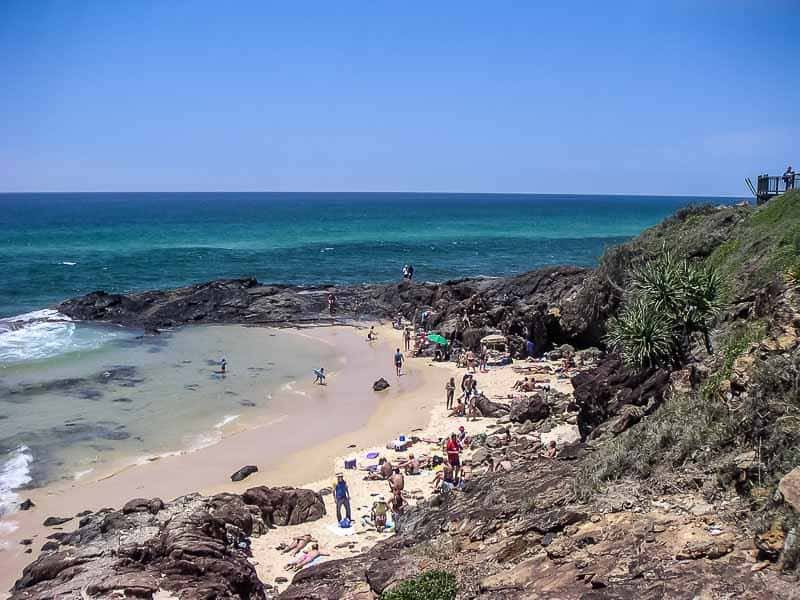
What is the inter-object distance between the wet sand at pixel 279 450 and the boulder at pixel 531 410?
3317 millimetres

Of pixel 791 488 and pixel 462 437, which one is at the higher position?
pixel 791 488

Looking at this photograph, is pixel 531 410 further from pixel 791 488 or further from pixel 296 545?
pixel 791 488

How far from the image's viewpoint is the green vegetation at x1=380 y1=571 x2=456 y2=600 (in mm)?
9352

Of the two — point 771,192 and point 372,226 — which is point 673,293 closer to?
point 771,192

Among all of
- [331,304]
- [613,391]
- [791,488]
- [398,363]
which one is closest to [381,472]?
[613,391]

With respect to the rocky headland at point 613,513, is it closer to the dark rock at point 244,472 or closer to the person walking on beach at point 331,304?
the dark rock at point 244,472

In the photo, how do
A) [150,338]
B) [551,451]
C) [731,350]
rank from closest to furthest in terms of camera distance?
[731,350]
[551,451]
[150,338]

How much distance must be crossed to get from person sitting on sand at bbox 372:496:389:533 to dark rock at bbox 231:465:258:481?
4660mm

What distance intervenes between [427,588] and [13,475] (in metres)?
15.1

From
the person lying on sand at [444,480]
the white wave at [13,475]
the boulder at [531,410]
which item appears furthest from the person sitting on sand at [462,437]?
the white wave at [13,475]

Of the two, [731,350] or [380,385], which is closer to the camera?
[731,350]

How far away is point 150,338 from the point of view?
37.6m

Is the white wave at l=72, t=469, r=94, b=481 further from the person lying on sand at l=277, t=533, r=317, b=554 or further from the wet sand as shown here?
the person lying on sand at l=277, t=533, r=317, b=554

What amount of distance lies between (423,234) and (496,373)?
76.1 m
